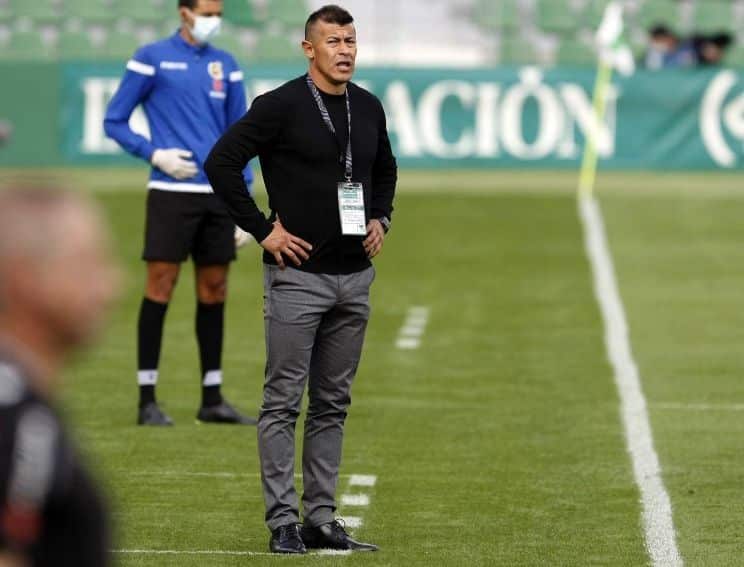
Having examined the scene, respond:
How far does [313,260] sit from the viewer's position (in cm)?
666

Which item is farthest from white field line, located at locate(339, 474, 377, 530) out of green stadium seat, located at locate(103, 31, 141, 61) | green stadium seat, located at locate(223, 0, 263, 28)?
green stadium seat, located at locate(223, 0, 263, 28)

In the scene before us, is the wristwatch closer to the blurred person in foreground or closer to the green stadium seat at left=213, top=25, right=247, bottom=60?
the blurred person in foreground

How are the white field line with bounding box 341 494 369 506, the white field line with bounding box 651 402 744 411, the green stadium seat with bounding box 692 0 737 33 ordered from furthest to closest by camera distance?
1. the green stadium seat with bounding box 692 0 737 33
2. the white field line with bounding box 651 402 744 411
3. the white field line with bounding box 341 494 369 506

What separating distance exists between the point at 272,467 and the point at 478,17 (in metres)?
21.4

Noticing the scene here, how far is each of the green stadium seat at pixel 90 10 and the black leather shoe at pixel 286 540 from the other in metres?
21.4

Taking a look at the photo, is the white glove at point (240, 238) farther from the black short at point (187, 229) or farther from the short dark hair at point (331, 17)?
the short dark hair at point (331, 17)

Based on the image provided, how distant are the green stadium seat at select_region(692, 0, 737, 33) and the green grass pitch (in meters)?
8.21

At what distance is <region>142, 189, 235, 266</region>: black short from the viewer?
931 centimetres

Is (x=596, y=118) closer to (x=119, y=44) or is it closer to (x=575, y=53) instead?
(x=575, y=53)

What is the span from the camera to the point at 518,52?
2641cm

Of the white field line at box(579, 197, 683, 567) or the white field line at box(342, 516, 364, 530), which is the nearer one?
the white field line at box(579, 197, 683, 567)

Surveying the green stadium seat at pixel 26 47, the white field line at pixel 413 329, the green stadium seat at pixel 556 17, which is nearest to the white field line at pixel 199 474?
the white field line at pixel 413 329

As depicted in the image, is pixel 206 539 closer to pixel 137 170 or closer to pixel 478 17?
pixel 137 170

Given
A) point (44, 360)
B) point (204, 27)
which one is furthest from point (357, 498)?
point (44, 360)
